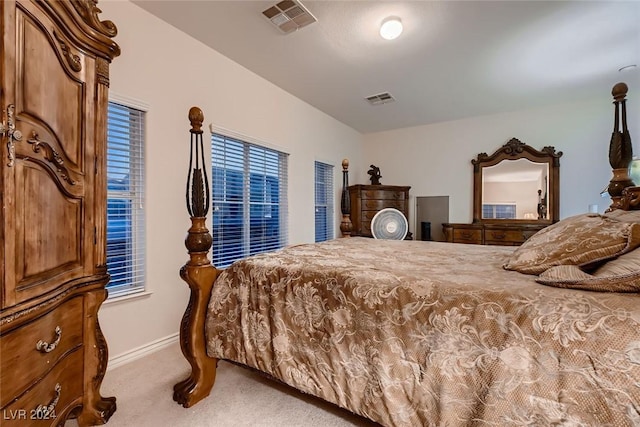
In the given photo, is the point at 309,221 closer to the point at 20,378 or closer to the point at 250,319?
the point at 250,319

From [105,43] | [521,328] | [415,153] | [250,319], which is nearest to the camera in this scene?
[521,328]

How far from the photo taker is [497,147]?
442 cm

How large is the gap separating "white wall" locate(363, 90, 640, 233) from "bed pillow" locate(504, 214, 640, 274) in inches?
133

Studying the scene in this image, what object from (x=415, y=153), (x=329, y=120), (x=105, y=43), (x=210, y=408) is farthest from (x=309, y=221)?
(x=105, y=43)

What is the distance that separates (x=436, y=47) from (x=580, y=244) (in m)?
2.25

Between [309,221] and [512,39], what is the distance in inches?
118

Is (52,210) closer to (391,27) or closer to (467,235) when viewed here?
(391,27)

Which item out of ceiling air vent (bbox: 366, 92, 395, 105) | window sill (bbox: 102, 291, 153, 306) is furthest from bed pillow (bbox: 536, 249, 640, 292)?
ceiling air vent (bbox: 366, 92, 395, 105)

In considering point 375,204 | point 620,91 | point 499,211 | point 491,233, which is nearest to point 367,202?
point 375,204

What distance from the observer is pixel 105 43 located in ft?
4.16

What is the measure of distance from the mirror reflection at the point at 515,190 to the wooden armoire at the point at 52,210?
4855mm

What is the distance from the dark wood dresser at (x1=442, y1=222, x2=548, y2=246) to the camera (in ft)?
12.9

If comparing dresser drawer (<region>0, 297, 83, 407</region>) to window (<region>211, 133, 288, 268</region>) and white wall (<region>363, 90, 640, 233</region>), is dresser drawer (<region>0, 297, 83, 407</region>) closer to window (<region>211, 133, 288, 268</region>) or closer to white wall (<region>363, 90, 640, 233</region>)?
window (<region>211, 133, 288, 268</region>)

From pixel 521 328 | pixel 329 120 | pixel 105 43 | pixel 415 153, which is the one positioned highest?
pixel 329 120
